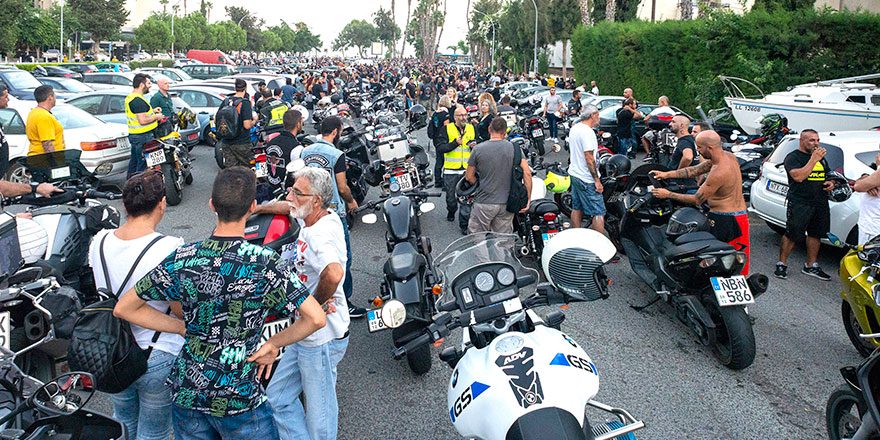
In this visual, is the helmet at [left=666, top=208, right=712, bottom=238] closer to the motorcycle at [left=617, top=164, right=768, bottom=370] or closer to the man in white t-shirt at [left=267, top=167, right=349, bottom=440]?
the motorcycle at [left=617, top=164, right=768, bottom=370]

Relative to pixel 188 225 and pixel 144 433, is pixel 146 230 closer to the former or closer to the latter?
pixel 144 433


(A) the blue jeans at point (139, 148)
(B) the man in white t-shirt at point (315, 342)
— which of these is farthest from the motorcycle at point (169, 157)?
(B) the man in white t-shirt at point (315, 342)

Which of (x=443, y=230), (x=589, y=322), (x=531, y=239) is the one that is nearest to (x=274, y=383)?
(x=589, y=322)

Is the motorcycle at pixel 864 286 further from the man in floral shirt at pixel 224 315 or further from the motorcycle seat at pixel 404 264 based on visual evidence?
the man in floral shirt at pixel 224 315

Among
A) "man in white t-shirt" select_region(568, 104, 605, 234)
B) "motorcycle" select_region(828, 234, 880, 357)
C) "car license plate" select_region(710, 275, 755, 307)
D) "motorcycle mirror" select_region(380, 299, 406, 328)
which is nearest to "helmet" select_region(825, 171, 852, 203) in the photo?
"motorcycle" select_region(828, 234, 880, 357)

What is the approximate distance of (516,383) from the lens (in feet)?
8.48

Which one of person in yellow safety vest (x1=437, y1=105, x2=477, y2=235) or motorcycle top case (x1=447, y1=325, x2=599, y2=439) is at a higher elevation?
person in yellow safety vest (x1=437, y1=105, x2=477, y2=235)

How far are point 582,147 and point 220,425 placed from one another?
225 inches

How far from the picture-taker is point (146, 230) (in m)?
3.11

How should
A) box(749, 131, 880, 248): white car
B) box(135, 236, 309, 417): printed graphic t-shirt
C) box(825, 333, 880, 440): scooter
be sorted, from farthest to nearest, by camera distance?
box(749, 131, 880, 248): white car < box(825, 333, 880, 440): scooter < box(135, 236, 309, 417): printed graphic t-shirt

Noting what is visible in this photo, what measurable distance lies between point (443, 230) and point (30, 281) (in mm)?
5702

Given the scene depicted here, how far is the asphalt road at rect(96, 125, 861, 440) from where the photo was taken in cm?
420

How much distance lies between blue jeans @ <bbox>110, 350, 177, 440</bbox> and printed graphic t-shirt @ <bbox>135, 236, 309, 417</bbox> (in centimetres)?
41

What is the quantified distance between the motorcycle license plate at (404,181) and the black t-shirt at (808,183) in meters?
4.26
